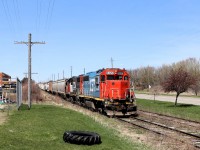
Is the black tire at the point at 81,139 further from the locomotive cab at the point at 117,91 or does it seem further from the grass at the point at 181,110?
the locomotive cab at the point at 117,91

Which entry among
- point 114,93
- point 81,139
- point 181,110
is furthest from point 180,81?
point 81,139

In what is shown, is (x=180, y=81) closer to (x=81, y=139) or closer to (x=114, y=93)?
(x=114, y=93)

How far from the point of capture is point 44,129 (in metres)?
15.1

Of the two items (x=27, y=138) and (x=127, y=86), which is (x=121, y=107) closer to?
(x=127, y=86)

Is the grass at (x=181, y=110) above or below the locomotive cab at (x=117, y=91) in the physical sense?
below

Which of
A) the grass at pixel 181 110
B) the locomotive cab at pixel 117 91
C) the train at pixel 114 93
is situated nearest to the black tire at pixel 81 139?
the grass at pixel 181 110

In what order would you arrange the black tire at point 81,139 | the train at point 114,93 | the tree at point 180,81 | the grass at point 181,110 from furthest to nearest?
the tree at point 180,81 < the train at point 114,93 < the grass at point 181,110 < the black tire at point 81,139

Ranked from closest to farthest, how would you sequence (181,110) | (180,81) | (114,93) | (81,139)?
(81,139), (114,93), (181,110), (180,81)

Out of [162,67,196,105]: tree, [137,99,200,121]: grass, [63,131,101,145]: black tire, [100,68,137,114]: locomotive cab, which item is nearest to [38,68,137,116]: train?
[100,68,137,114]: locomotive cab

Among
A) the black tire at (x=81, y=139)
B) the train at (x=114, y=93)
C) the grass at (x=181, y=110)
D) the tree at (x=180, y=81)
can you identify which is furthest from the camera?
the tree at (x=180, y=81)

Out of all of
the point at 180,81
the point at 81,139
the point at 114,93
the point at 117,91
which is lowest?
the point at 81,139

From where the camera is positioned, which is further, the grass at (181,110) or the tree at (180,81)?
the tree at (180,81)

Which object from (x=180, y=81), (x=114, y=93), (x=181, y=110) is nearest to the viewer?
(x=114, y=93)

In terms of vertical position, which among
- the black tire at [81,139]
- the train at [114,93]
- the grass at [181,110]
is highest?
the train at [114,93]
